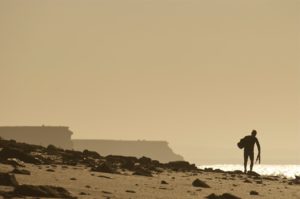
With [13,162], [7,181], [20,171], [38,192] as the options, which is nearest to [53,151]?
[13,162]

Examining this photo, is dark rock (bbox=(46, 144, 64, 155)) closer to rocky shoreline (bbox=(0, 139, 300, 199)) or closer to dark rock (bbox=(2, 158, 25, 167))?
rocky shoreline (bbox=(0, 139, 300, 199))

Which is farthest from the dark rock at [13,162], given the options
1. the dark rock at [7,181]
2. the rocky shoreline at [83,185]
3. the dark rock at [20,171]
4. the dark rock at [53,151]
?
the dark rock at [53,151]

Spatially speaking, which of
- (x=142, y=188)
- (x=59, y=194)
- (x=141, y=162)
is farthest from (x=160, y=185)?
(x=141, y=162)

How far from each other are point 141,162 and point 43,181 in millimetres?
15665

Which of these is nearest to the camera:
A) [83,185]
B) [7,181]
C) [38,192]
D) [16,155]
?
[38,192]

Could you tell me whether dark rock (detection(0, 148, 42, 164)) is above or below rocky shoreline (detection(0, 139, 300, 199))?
above

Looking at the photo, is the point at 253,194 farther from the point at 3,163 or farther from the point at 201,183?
the point at 3,163

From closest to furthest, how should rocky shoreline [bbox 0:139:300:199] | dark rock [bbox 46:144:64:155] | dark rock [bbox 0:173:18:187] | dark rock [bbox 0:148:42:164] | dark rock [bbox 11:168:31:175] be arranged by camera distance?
1. rocky shoreline [bbox 0:139:300:199]
2. dark rock [bbox 0:173:18:187]
3. dark rock [bbox 11:168:31:175]
4. dark rock [bbox 0:148:42:164]
5. dark rock [bbox 46:144:64:155]

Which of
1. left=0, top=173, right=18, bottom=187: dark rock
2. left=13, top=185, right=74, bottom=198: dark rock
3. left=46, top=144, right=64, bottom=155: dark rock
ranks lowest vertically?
left=13, top=185, right=74, bottom=198: dark rock

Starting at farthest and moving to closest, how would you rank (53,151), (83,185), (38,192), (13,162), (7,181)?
(53,151) < (13,162) < (83,185) < (7,181) < (38,192)

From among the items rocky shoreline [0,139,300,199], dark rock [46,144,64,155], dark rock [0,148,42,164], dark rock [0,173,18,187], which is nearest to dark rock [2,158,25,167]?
rocky shoreline [0,139,300,199]

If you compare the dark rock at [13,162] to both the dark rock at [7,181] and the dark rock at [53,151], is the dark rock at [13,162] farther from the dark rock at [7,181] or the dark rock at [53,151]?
the dark rock at [53,151]

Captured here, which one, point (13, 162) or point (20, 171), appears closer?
point (20, 171)

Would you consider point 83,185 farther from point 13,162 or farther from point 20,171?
point 13,162
